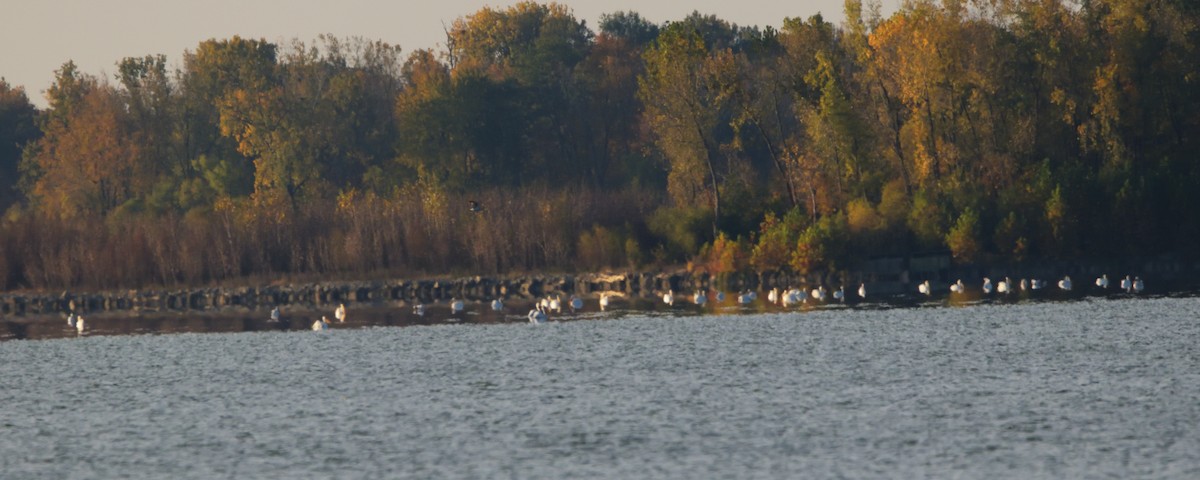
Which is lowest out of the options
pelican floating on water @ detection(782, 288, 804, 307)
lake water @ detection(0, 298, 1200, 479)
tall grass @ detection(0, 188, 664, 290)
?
lake water @ detection(0, 298, 1200, 479)

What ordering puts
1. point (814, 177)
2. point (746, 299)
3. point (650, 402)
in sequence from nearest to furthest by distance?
point (650, 402) < point (746, 299) < point (814, 177)

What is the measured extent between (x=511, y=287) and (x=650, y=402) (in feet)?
167

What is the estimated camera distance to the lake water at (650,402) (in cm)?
2962

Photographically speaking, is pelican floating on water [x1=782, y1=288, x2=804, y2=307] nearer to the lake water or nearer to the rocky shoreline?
the lake water

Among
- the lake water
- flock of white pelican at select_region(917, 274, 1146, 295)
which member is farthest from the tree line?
the lake water

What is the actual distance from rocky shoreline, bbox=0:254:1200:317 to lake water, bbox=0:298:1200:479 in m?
24.2

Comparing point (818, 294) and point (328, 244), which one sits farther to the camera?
point (328, 244)

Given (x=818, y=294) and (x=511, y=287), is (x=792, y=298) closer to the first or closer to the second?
(x=818, y=294)

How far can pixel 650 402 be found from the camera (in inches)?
1471

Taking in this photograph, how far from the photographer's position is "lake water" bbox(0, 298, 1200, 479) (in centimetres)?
2962

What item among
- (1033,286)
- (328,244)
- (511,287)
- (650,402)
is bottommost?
(650,402)

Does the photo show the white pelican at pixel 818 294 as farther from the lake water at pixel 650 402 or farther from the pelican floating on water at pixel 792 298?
the lake water at pixel 650 402

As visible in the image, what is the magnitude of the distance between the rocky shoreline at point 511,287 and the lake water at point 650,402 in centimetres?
2419

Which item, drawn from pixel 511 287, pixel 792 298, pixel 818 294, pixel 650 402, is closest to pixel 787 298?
pixel 792 298
